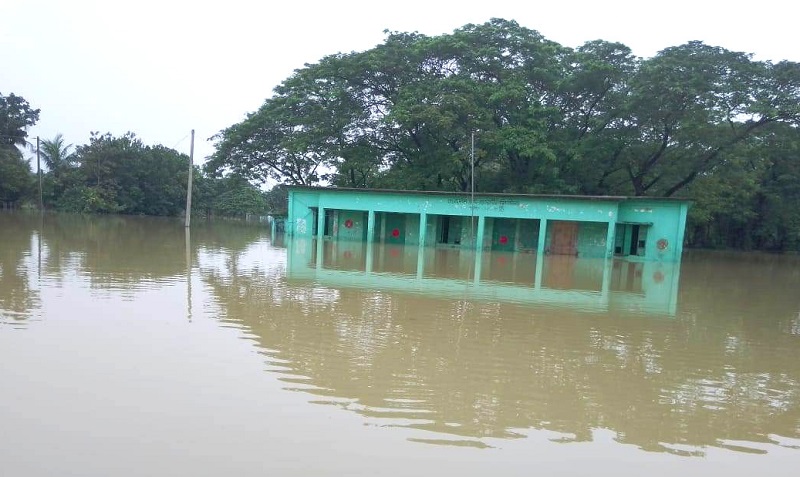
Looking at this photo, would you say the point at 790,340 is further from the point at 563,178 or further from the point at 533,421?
the point at 563,178

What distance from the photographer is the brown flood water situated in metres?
4.12

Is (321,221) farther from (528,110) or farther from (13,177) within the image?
(13,177)

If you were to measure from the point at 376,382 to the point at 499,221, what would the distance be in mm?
25518

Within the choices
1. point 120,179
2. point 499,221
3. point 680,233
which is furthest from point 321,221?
point 120,179

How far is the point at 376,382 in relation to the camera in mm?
5703

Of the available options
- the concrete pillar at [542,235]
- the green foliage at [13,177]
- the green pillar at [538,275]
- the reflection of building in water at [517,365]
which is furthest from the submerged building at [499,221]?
the green foliage at [13,177]

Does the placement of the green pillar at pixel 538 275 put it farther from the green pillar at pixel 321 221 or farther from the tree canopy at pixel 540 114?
the green pillar at pixel 321 221

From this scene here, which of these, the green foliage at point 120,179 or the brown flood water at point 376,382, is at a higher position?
the green foliage at point 120,179

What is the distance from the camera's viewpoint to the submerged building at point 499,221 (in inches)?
1033

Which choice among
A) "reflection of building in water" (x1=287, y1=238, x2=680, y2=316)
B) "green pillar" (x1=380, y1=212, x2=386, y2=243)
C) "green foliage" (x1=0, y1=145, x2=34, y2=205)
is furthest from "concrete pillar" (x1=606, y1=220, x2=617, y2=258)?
"green foliage" (x1=0, y1=145, x2=34, y2=205)

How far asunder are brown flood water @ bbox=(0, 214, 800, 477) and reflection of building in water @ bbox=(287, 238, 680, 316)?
44 centimetres

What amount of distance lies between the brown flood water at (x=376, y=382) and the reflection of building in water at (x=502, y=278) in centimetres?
44

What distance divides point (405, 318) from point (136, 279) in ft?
20.0

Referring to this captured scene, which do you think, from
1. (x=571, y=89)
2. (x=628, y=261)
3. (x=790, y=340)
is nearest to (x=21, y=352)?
(x=790, y=340)
